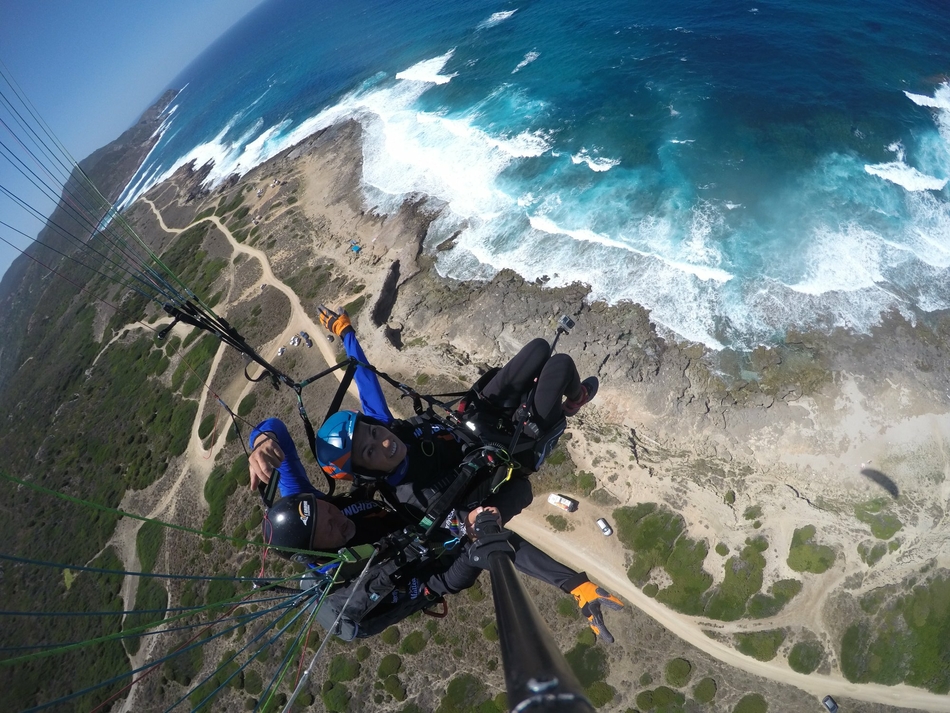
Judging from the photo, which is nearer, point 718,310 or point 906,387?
point 906,387

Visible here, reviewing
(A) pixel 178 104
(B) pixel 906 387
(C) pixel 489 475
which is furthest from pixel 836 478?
(A) pixel 178 104

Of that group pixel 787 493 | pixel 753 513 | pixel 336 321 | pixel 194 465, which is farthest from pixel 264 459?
pixel 194 465

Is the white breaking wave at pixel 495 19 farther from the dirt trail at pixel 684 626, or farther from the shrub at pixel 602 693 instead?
the shrub at pixel 602 693

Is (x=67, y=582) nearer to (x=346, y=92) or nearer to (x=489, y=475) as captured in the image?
(x=489, y=475)

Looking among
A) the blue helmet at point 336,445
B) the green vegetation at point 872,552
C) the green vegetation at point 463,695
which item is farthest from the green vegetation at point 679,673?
the blue helmet at point 336,445

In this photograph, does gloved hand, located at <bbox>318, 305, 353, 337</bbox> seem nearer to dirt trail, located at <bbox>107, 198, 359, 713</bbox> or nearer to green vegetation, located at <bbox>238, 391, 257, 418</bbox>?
dirt trail, located at <bbox>107, 198, 359, 713</bbox>
